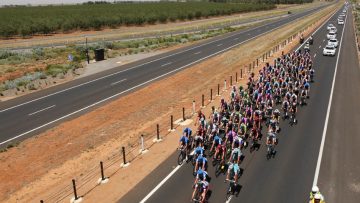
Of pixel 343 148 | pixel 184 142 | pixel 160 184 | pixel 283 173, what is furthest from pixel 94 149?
pixel 343 148

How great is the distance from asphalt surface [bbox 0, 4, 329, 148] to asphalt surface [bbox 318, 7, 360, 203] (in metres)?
18.1

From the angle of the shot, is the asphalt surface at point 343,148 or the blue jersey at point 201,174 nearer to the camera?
the blue jersey at point 201,174

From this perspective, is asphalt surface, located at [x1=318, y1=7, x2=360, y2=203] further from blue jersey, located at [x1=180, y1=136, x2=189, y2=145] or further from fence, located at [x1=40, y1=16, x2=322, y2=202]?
fence, located at [x1=40, y1=16, x2=322, y2=202]

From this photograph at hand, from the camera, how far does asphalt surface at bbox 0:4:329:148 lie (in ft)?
82.6

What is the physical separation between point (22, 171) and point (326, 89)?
25110 mm

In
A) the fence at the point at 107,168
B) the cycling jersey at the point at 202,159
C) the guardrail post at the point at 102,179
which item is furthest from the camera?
the guardrail post at the point at 102,179

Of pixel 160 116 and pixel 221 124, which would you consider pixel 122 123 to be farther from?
pixel 221 124

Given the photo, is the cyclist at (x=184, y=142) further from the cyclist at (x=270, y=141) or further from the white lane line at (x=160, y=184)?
the cyclist at (x=270, y=141)

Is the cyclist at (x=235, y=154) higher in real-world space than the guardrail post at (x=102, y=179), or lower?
higher

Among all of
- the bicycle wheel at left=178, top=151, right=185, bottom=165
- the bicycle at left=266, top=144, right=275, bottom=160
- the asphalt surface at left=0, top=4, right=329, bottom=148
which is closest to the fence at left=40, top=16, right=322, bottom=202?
the bicycle wheel at left=178, top=151, right=185, bottom=165

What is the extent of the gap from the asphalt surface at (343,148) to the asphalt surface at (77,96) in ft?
59.4

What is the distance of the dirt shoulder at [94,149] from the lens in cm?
1589

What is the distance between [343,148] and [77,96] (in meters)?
23.0

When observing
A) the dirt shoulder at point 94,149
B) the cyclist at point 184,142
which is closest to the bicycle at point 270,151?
the cyclist at point 184,142
